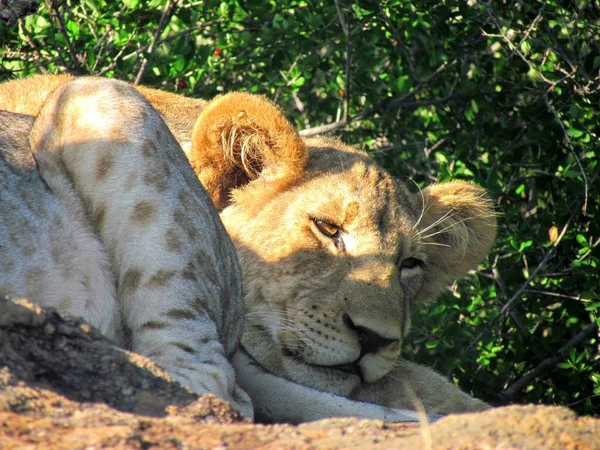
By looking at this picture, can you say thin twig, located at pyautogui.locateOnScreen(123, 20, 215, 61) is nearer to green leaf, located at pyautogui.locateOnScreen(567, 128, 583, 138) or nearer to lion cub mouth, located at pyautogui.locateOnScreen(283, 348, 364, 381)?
green leaf, located at pyautogui.locateOnScreen(567, 128, 583, 138)

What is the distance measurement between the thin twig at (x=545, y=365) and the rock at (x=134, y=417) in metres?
3.30

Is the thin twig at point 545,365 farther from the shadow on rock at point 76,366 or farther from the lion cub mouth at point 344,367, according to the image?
the shadow on rock at point 76,366

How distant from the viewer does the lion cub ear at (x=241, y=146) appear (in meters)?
4.51

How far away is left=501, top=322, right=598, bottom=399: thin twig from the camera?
5.86 metres

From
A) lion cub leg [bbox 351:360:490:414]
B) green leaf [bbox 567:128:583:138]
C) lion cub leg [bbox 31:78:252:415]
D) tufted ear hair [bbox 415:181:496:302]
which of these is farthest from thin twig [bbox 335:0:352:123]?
lion cub leg [bbox 31:78:252:415]

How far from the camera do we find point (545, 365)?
5.92 m

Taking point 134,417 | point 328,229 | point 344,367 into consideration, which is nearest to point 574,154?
point 328,229

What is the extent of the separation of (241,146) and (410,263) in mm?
973

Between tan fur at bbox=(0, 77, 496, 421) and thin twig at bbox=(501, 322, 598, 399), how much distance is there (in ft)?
4.09

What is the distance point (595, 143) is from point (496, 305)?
3.74ft

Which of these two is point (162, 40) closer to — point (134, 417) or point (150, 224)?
point (150, 224)

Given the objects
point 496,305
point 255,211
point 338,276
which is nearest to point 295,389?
point 338,276

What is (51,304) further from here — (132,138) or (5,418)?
(5,418)

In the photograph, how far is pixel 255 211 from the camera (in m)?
4.57
